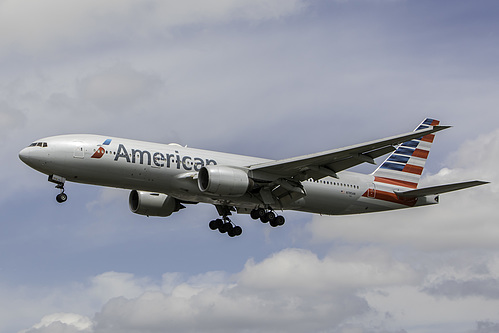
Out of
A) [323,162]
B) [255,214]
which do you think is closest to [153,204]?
[255,214]

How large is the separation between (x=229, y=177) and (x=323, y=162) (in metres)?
5.09

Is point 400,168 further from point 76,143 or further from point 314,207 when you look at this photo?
point 76,143

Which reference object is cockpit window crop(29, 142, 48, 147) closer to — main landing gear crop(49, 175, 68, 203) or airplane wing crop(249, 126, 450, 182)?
main landing gear crop(49, 175, 68, 203)

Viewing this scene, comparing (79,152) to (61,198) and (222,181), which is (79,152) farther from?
(222,181)

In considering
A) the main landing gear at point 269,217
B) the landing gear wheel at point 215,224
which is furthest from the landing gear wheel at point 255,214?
the landing gear wheel at point 215,224

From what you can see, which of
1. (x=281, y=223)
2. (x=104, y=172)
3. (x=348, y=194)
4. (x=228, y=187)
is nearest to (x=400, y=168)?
(x=348, y=194)

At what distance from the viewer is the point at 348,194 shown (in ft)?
150

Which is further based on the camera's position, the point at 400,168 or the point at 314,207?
the point at 400,168

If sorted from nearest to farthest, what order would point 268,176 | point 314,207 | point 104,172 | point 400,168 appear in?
point 104,172 < point 268,176 < point 314,207 < point 400,168

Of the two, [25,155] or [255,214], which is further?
[255,214]

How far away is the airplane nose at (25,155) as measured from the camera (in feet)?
128

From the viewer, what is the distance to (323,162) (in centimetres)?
4109

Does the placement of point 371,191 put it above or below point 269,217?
above

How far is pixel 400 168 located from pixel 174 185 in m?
16.7
